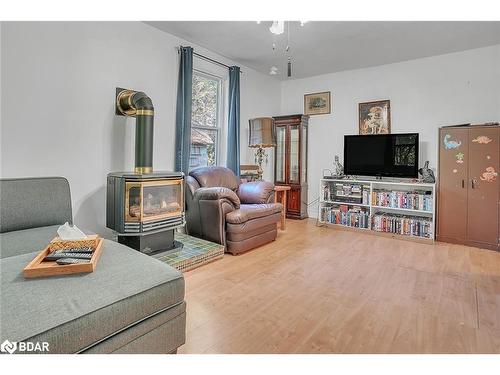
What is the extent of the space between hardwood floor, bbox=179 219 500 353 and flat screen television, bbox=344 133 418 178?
4.29 feet

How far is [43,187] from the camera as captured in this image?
2471 millimetres

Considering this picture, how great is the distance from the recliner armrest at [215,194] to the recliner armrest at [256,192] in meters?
0.58

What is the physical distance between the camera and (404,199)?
4.26 m

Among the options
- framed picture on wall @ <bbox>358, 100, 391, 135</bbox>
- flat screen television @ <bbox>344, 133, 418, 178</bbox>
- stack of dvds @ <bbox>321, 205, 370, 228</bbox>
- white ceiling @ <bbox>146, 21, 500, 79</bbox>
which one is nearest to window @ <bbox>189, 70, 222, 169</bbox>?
white ceiling @ <bbox>146, 21, 500, 79</bbox>

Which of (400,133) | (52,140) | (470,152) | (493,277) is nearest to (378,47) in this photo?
(400,133)

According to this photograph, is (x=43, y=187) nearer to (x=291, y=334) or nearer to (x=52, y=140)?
(x=52, y=140)

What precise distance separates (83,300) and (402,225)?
4.13 metres

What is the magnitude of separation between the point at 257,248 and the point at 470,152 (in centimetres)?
294

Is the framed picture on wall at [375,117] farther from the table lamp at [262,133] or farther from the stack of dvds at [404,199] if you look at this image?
the table lamp at [262,133]

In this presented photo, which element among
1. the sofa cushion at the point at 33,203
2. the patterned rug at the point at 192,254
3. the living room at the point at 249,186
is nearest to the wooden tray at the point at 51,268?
the living room at the point at 249,186

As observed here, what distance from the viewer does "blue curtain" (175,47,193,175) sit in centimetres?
378

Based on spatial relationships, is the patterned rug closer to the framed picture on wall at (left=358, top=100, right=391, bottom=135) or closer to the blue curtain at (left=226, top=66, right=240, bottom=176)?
the blue curtain at (left=226, top=66, right=240, bottom=176)

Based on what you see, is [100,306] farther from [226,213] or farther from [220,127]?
[220,127]

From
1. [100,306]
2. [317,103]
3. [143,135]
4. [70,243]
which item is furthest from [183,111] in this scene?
[100,306]
